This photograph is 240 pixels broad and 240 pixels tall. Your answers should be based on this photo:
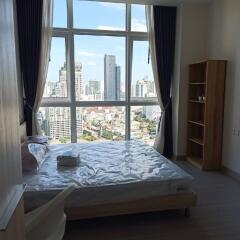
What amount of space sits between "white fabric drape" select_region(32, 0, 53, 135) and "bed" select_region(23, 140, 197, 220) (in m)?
1.68

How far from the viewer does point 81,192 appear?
242 centimetres

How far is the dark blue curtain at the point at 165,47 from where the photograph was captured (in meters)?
4.62

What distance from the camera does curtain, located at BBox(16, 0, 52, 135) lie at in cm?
418

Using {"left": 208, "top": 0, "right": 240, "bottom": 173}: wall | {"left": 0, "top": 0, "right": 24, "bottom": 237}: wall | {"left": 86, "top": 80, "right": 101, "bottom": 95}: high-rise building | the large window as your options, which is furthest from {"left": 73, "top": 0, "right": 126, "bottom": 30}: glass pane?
{"left": 0, "top": 0, "right": 24, "bottom": 237}: wall

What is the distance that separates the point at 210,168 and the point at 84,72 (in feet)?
9.32

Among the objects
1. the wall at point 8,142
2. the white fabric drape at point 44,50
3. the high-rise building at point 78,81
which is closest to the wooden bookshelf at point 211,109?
the high-rise building at point 78,81

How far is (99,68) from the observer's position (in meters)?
4.81

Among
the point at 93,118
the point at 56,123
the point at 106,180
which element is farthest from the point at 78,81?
the point at 106,180

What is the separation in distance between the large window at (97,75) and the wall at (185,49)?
0.51 m

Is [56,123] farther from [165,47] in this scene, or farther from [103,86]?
[165,47]

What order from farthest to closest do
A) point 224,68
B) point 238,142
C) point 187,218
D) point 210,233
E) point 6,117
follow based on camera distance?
point 224,68 → point 238,142 → point 187,218 → point 210,233 → point 6,117

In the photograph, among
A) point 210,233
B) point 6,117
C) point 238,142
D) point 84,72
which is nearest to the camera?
point 6,117

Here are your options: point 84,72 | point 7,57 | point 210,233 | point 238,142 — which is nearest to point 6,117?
point 7,57

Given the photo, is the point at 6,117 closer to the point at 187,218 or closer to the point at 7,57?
the point at 7,57
